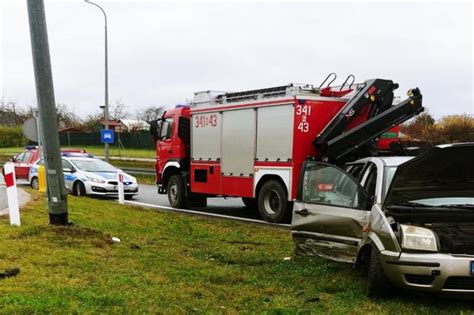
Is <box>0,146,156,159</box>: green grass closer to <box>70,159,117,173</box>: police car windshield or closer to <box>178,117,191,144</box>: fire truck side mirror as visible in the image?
<box>70,159,117,173</box>: police car windshield

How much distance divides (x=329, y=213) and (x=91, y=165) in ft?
43.2

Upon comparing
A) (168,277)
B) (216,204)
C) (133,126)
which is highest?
(168,277)

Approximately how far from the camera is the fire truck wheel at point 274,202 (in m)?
11.8

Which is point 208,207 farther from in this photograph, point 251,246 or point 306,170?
point 306,170

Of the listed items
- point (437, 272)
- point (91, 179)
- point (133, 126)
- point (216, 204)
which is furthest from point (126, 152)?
point (437, 272)

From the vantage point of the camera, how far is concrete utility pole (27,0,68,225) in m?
7.93

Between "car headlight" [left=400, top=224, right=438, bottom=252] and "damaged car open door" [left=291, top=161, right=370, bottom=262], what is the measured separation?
1.05m

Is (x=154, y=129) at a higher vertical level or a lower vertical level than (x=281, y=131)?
lower

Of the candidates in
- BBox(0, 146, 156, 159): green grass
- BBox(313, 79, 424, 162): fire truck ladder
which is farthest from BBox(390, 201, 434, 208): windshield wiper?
BBox(0, 146, 156, 159): green grass

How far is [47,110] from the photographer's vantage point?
806 centimetres

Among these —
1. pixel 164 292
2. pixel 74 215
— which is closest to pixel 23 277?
pixel 164 292

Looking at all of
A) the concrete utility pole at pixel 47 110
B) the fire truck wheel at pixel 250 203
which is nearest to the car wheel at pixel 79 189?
the fire truck wheel at pixel 250 203

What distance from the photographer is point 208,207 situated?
52.4 feet

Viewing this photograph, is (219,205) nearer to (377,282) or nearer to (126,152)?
(377,282)
